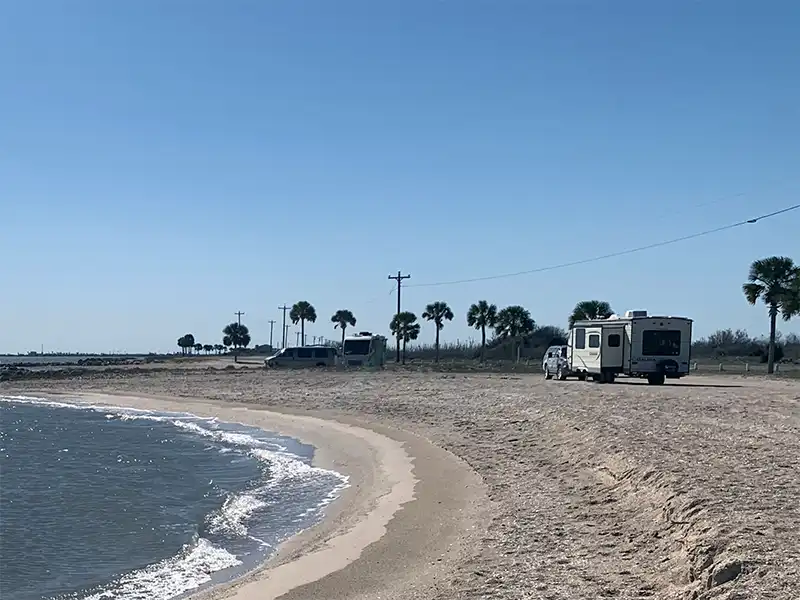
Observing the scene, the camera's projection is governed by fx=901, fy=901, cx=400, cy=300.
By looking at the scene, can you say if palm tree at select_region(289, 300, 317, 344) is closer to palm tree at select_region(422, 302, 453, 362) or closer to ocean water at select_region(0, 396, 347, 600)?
palm tree at select_region(422, 302, 453, 362)

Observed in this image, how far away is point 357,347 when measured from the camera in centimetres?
6038

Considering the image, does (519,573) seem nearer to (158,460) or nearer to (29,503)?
(29,503)

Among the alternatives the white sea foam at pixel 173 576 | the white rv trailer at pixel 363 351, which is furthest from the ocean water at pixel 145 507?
the white rv trailer at pixel 363 351

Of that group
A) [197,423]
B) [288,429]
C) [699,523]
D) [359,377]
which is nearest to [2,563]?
[699,523]

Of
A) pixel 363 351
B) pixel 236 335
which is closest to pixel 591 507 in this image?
pixel 363 351

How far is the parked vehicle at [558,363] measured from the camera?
1585 inches

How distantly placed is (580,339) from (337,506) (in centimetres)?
2307

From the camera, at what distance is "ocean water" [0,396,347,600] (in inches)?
472

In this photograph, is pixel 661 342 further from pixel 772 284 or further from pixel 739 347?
pixel 739 347

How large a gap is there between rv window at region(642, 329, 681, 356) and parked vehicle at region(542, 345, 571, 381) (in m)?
5.86

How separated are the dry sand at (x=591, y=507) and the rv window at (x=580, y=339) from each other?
35.9 ft

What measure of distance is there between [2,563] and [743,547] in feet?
33.3

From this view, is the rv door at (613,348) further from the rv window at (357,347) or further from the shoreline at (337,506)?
Answer: the rv window at (357,347)

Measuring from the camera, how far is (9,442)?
28562 mm
